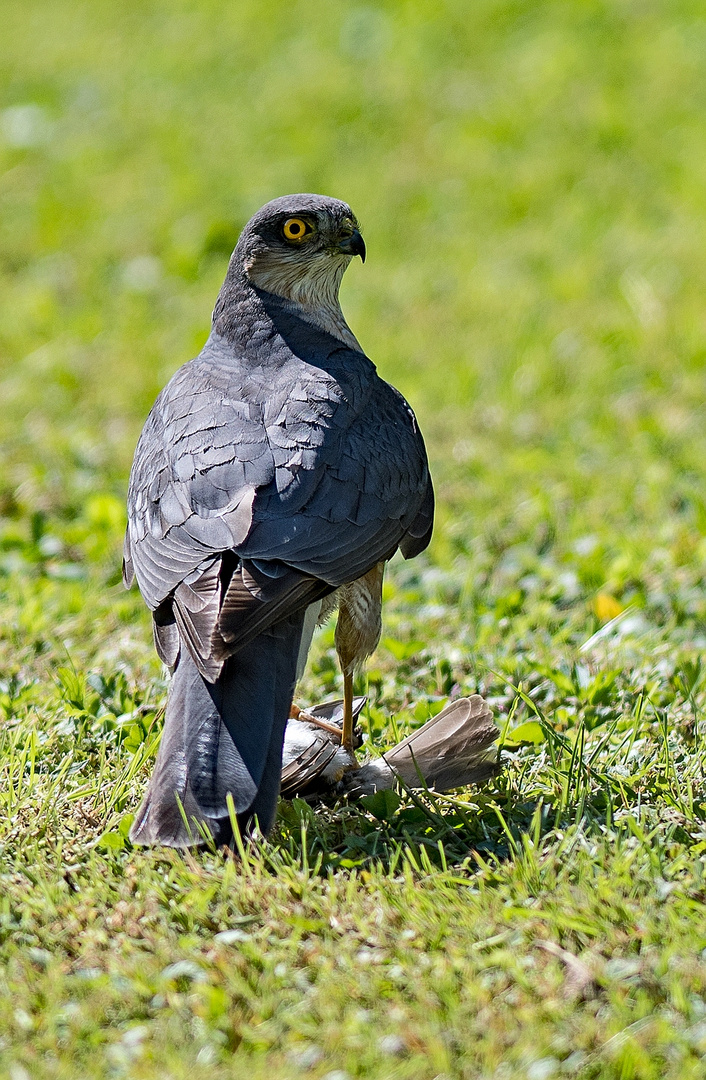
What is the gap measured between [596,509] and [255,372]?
2638 millimetres

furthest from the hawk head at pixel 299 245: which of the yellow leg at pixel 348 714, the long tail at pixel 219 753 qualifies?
the long tail at pixel 219 753

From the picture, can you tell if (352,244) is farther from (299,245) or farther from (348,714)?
(348,714)

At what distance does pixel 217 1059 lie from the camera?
2.66 m

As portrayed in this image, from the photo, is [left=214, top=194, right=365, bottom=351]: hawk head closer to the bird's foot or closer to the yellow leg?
the yellow leg

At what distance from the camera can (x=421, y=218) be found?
10.4 meters

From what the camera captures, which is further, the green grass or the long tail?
the long tail

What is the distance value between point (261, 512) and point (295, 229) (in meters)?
1.42

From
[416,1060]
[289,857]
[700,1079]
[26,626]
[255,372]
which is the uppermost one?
[255,372]

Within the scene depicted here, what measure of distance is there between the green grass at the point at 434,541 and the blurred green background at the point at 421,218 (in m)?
0.04

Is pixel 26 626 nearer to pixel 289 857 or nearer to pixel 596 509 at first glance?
pixel 289 857

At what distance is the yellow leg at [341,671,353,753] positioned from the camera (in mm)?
4141

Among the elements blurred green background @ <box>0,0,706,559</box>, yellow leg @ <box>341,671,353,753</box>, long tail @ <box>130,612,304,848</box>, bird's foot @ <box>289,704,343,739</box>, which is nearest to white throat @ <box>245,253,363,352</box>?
yellow leg @ <box>341,671,353,753</box>

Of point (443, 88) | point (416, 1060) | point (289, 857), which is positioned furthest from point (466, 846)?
point (443, 88)

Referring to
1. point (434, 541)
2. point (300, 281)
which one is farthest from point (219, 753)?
point (434, 541)
